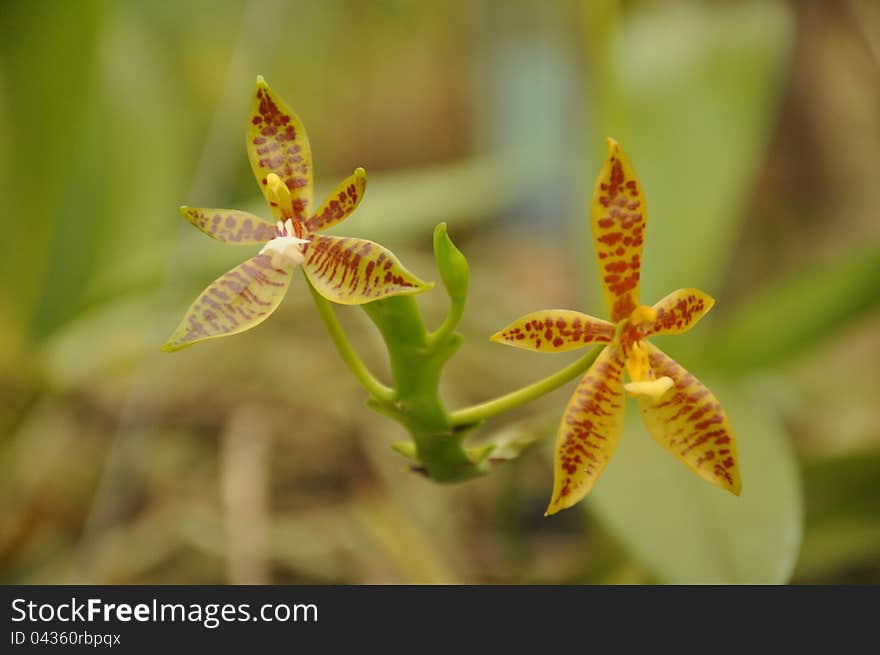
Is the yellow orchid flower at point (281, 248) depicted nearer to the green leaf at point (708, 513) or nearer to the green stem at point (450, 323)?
the green stem at point (450, 323)

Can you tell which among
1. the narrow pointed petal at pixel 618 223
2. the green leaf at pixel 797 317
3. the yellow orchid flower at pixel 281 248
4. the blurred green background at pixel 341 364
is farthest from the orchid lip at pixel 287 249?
the green leaf at pixel 797 317

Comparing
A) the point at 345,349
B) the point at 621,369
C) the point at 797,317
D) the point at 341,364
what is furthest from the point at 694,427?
the point at 341,364

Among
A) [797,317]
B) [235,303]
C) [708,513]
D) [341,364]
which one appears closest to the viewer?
[235,303]

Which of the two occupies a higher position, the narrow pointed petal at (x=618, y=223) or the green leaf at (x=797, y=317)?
the green leaf at (x=797, y=317)

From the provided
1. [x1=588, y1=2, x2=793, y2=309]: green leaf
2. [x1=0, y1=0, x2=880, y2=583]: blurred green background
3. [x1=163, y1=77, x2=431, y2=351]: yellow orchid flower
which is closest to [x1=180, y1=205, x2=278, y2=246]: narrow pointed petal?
[x1=163, y1=77, x2=431, y2=351]: yellow orchid flower

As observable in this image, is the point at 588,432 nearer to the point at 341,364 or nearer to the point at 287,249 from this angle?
the point at 287,249
